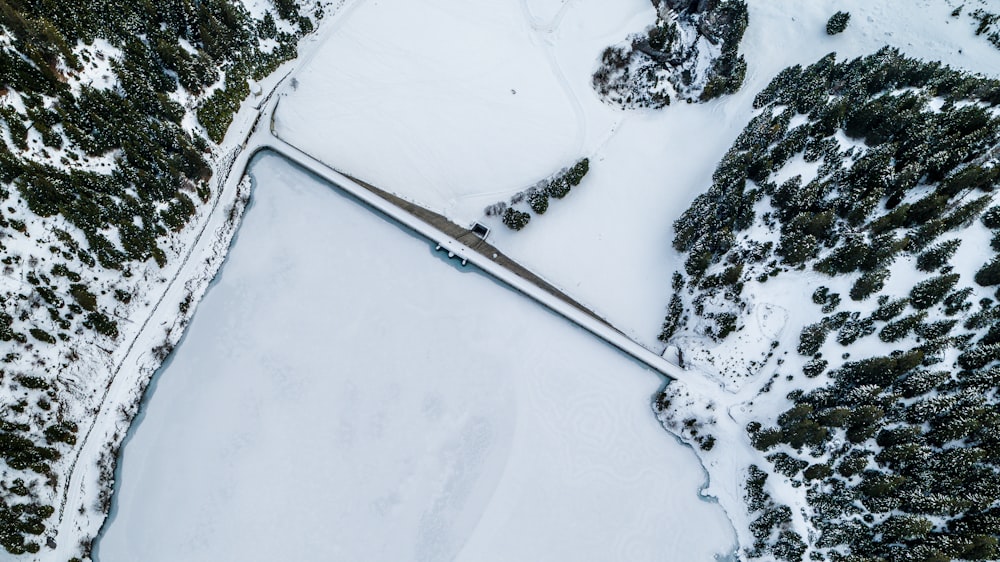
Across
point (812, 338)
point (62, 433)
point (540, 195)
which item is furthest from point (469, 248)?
point (62, 433)

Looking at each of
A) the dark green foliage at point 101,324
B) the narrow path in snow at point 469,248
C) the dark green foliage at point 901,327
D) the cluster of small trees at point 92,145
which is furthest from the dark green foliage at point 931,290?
the dark green foliage at point 101,324

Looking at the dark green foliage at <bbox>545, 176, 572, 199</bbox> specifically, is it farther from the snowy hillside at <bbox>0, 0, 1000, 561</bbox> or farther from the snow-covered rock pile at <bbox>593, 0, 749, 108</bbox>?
the snow-covered rock pile at <bbox>593, 0, 749, 108</bbox>

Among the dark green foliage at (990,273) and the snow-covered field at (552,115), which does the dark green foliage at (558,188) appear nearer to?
the snow-covered field at (552,115)

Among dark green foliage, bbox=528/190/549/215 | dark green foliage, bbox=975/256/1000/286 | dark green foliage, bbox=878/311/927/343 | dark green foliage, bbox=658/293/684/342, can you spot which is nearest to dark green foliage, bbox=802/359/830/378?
dark green foliage, bbox=878/311/927/343

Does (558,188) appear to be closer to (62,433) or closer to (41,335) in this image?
(41,335)

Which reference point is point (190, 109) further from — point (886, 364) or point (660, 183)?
point (886, 364)

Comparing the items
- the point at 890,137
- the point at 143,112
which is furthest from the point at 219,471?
the point at 890,137

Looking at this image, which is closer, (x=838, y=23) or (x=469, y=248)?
(x=469, y=248)
